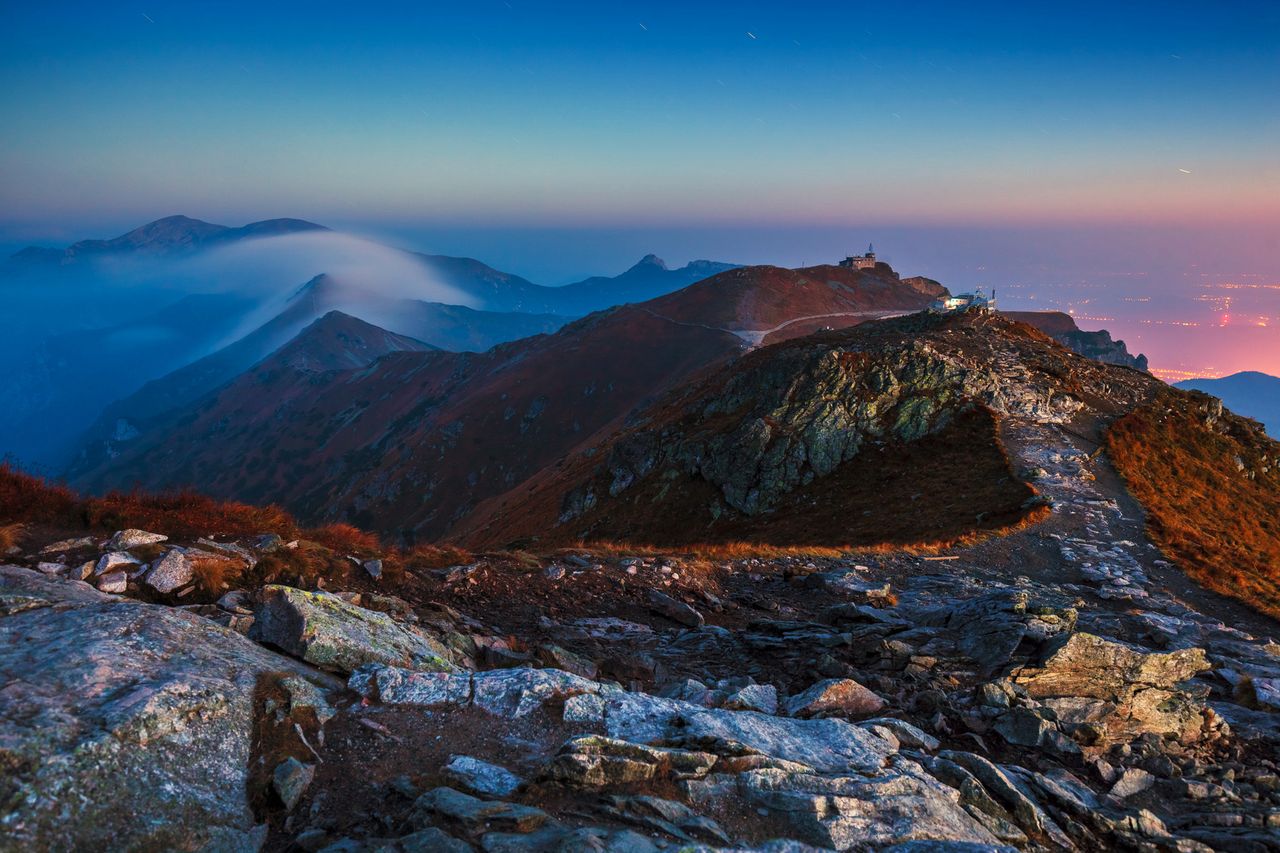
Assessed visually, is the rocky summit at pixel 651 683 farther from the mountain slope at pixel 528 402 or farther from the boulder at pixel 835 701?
the mountain slope at pixel 528 402

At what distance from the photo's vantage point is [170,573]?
12.8 meters

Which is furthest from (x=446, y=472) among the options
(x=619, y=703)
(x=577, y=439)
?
(x=619, y=703)

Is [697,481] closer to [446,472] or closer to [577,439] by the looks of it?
[577,439]

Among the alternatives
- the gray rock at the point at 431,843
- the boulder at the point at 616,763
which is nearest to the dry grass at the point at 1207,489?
the boulder at the point at 616,763

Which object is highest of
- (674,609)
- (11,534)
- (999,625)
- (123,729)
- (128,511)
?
(123,729)

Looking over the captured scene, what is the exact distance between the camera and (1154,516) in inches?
1185

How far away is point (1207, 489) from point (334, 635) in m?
45.3

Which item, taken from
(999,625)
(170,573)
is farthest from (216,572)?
(999,625)

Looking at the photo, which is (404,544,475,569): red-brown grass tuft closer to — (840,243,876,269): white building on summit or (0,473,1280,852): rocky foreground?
(0,473,1280,852): rocky foreground

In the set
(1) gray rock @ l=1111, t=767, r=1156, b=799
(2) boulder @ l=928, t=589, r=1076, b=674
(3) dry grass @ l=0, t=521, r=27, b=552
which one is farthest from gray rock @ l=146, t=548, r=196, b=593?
(1) gray rock @ l=1111, t=767, r=1156, b=799

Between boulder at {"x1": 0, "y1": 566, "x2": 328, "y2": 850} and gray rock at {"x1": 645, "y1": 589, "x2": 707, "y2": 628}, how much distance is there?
10145mm

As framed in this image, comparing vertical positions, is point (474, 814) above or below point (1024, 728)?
above

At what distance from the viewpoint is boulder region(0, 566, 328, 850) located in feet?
19.3

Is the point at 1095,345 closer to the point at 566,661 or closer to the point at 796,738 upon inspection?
the point at 566,661
